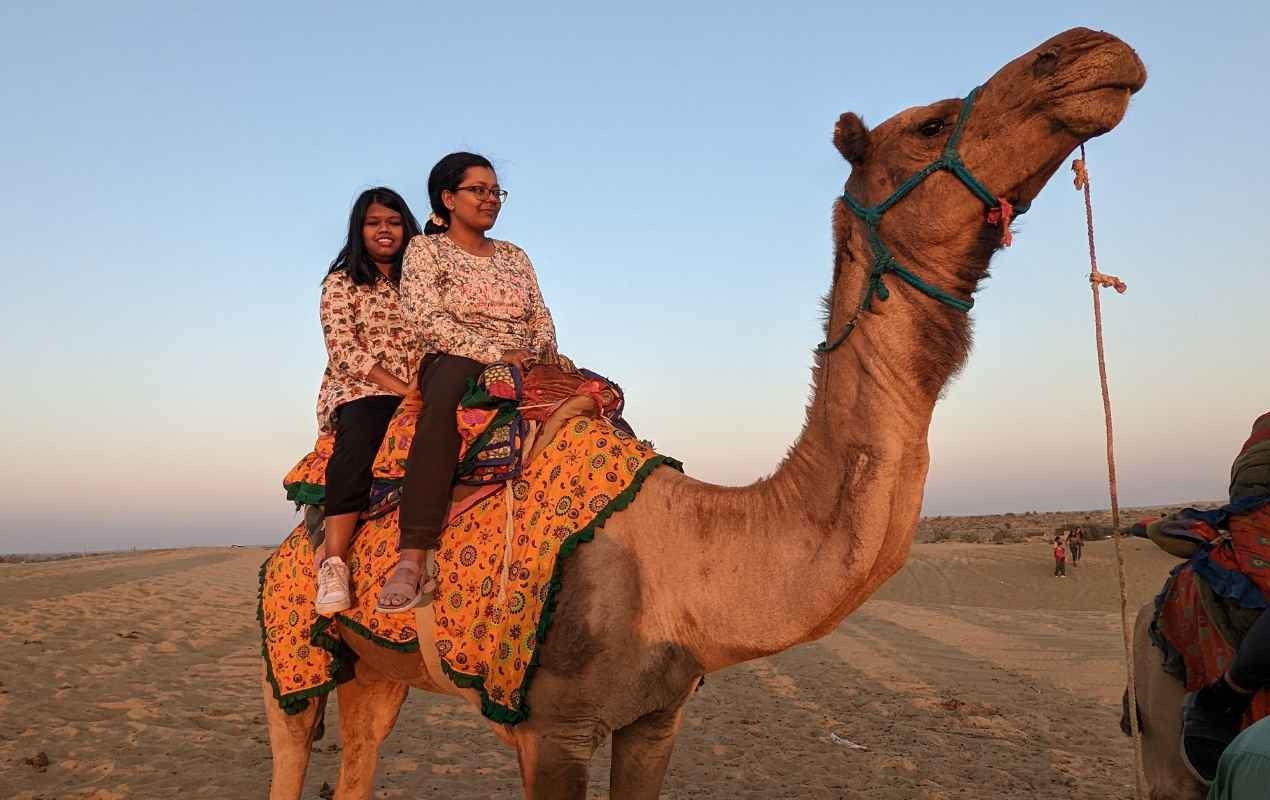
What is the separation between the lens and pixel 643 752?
3391mm

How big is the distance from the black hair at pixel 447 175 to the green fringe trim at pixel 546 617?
156cm

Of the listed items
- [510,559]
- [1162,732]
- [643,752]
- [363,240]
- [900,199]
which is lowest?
[1162,732]

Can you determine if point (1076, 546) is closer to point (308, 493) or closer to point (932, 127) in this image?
point (308, 493)

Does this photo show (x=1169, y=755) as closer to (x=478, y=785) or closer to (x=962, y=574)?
(x=478, y=785)

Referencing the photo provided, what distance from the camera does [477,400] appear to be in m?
3.59

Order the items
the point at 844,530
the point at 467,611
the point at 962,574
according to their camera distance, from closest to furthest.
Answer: the point at 844,530 → the point at 467,611 → the point at 962,574

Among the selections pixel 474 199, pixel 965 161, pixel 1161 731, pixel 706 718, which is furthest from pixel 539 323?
pixel 706 718

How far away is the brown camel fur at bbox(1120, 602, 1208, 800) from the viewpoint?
13.4 feet

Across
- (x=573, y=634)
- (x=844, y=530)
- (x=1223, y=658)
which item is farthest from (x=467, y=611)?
(x=1223, y=658)

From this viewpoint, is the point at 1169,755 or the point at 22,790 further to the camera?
the point at 22,790

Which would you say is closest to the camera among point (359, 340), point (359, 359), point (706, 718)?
point (359, 359)

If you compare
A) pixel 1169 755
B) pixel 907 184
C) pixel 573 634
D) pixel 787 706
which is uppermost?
pixel 907 184

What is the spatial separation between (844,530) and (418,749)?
6625 millimetres

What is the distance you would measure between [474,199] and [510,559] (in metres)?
1.61
